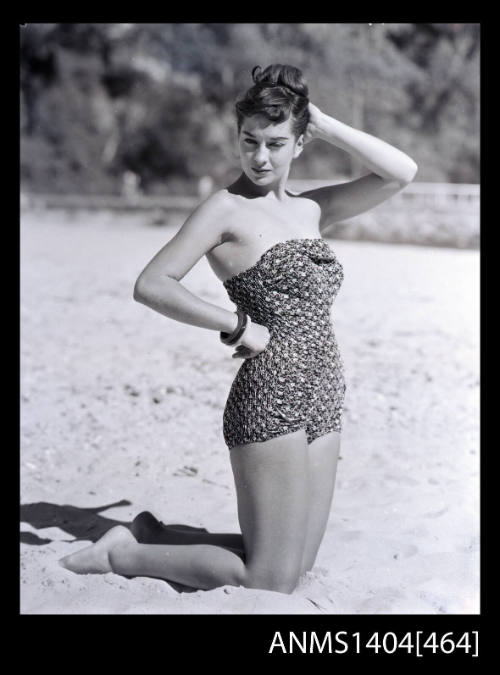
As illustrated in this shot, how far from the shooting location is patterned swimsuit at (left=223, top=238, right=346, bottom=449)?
119 inches

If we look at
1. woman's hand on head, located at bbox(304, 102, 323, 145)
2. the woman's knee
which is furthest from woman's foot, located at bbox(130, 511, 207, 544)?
woman's hand on head, located at bbox(304, 102, 323, 145)

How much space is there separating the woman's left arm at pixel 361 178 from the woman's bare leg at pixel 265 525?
3.09 feet

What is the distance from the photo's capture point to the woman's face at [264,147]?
9.84 feet

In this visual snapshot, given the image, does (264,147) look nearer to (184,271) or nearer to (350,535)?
(184,271)

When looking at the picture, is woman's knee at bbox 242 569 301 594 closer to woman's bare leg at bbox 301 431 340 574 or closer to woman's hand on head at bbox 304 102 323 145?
woman's bare leg at bbox 301 431 340 574

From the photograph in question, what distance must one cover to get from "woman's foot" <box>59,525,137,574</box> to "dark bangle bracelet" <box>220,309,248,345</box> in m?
1.04

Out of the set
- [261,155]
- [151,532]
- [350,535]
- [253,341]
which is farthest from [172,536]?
[261,155]

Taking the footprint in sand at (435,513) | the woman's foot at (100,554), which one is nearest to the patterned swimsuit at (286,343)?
the woman's foot at (100,554)

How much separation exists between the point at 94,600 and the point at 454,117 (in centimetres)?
2612

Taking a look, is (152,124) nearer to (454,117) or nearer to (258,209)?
(454,117)

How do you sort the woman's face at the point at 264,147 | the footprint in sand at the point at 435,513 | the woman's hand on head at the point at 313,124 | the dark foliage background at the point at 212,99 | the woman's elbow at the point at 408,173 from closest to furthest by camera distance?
the woman's face at the point at 264,147
the woman's hand on head at the point at 313,124
the woman's elbow at the point at 408,173
the footprint in sand at the point at 435,513
the dark foliage background at the point at 212,99

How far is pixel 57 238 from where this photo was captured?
17266mm

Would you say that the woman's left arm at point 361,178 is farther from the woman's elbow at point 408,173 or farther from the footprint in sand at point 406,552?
the footprint in sand at point 406,552
